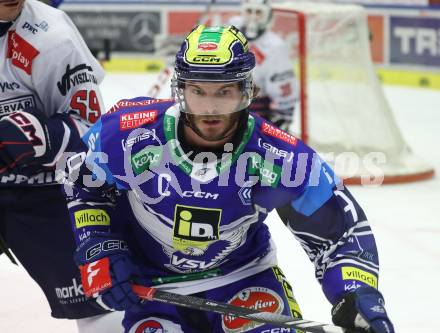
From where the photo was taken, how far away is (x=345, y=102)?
22.1 feet

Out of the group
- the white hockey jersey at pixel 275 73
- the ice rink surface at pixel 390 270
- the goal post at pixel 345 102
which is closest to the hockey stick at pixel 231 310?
the ice rink surface at pixel 390 270

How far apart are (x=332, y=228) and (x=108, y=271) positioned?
23.7 inches

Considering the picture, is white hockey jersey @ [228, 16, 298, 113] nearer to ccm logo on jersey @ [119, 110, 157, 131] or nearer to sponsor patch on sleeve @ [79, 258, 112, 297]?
ccm logo on jersey @ [119, 110, 157, 131]

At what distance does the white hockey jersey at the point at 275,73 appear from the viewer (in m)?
7.01

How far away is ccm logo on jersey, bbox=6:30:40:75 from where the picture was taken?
3.19 metres

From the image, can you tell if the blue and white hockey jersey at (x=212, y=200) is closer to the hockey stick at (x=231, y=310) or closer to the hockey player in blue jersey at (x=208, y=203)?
the hockey player in blue jersey at (x=208, y=203)

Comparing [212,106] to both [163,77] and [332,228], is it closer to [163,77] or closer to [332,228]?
[332,228]

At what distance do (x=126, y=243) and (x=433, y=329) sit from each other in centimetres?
155

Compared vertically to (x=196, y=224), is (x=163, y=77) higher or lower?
lower

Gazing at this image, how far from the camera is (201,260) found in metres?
2.79

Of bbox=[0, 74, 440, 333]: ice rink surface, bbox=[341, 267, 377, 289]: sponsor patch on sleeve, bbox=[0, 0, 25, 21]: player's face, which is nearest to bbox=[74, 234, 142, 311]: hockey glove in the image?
bbox=[341, 267, 377, 289]: sponsor patch on sleeve

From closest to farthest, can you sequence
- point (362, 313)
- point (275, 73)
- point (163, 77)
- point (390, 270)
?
point (362, 313) < point (390, 270) < point (275, 73) < point (163, 77)

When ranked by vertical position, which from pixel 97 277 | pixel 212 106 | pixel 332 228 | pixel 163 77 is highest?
pixel 212 106

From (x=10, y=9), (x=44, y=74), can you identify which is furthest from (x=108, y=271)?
(x=10, y=9)
